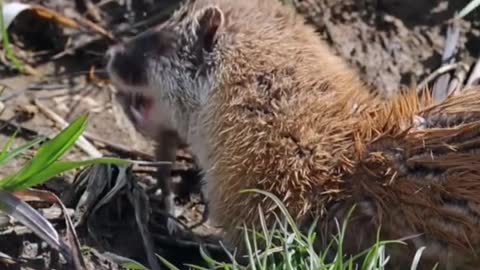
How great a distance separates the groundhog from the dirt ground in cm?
65

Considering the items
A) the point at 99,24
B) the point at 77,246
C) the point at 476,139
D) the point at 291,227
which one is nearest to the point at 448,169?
the point at 476,139

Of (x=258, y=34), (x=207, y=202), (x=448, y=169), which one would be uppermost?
(x=258, y=34)

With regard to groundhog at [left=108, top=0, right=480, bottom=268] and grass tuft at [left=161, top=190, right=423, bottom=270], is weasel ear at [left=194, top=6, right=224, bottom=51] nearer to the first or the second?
groundhog at [left=108, top=0, right=480, bottom=268]

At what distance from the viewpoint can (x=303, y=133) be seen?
3.66m

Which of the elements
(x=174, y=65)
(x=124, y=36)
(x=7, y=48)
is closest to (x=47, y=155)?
(x=174, y=65)

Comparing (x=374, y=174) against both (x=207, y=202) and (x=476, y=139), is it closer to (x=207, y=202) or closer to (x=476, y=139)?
(x=476, y=139)

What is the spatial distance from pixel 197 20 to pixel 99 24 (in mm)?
1242

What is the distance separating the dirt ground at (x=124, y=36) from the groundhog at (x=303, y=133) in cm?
65

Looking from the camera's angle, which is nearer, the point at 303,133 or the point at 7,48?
the point at 303,133

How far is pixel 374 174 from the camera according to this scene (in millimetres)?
3512

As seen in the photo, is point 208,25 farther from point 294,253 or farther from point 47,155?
point 294,253

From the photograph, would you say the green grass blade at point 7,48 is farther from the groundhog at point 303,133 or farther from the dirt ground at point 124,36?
the groundhog at point 303,133

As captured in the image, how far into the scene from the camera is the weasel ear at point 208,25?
12.9 feet

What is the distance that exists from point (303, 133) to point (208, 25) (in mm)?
537
